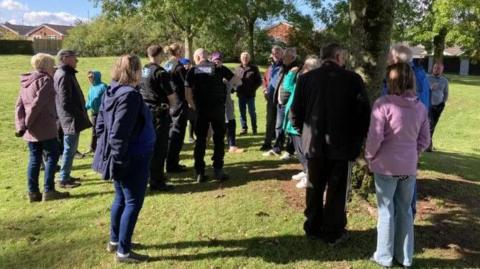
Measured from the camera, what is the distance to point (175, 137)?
8.43m

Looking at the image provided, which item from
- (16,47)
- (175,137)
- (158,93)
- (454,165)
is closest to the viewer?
(158,93)

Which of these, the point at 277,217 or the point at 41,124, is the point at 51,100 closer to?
the point at 41,124

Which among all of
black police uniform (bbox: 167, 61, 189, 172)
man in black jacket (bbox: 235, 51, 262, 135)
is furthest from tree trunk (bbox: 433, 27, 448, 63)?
black police uniform (bbox: 167, 61, 189, 172)

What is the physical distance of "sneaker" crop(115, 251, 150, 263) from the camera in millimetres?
5129

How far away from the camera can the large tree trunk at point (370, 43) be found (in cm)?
661

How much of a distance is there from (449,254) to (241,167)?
4052 millimetres

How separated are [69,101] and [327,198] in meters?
4.11

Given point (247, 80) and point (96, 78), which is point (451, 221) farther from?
point (96, 78)

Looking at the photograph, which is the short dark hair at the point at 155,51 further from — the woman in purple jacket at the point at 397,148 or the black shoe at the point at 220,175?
the woman in purple jacket at the point at 397,148

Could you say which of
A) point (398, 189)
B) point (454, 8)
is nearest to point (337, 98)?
point (398, 189)

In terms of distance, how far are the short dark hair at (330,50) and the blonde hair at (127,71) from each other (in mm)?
1828

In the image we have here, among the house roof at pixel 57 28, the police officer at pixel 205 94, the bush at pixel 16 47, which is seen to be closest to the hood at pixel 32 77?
the police officer at pixel 205 94

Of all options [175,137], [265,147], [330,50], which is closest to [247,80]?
[265,147]

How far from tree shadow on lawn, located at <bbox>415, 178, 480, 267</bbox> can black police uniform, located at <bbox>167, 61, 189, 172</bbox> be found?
3652 millimetres
